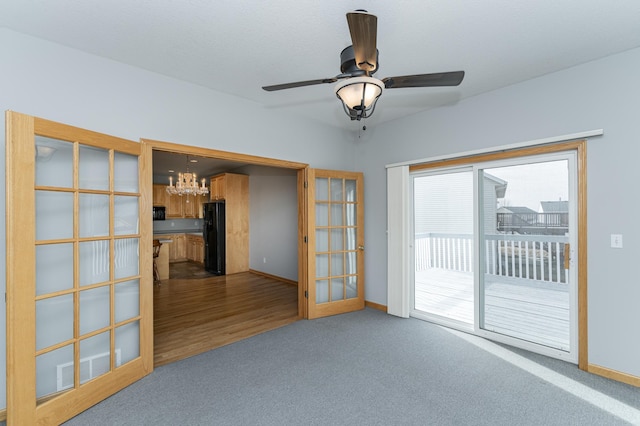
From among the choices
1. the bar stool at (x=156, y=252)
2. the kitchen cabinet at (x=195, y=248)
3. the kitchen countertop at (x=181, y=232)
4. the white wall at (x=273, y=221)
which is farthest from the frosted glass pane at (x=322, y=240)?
the kitchen countertop at (x=181, y=232)

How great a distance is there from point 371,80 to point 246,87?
6.23 ft

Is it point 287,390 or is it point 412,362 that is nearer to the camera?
point 287,390

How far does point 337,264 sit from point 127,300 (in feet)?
8.49

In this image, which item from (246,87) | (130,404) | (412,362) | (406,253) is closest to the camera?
(130,404)

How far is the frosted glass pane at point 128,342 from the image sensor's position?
2385 mm

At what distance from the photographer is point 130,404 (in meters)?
2.12

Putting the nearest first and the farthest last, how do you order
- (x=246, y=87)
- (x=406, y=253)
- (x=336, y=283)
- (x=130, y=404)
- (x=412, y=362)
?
(x=130, y=404)
(x=412, y=362)
(x=246, y=87)
(x=406, y=253)
(x=336, y=283)

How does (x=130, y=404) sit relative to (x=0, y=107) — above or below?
below

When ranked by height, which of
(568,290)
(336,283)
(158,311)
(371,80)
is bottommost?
(158,311)

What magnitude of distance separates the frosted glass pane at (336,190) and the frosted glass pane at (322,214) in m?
0.19

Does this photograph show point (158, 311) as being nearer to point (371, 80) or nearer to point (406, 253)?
point (406, 253)

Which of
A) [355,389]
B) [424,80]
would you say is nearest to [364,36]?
[424,80]

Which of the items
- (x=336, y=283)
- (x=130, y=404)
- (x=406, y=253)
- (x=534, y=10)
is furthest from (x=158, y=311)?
(x=534, y=10)

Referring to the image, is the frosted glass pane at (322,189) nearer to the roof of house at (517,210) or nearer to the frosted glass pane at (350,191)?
the frosted glass pane at (350,191)
